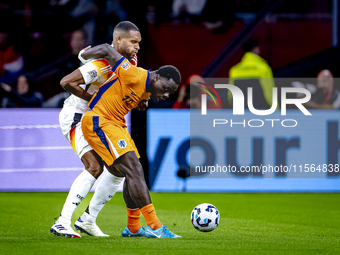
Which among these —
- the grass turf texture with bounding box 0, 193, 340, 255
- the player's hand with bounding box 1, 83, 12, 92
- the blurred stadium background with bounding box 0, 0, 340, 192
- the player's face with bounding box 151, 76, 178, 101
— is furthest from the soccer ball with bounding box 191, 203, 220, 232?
the player's hand with bounding box 1, 83, 12, 92

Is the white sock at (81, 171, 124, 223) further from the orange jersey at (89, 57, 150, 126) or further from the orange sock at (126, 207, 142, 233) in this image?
the orange jersey at (89, 57, 150, 126)

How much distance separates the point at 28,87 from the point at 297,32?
578cm

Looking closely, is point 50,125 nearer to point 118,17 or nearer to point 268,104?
point 118,17

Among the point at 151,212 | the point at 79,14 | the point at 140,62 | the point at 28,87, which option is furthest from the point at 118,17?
the point at 151,212

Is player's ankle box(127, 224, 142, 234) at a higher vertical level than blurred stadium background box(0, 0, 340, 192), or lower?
lower

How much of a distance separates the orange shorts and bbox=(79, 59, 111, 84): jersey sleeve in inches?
12.6

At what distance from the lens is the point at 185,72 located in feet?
37.3

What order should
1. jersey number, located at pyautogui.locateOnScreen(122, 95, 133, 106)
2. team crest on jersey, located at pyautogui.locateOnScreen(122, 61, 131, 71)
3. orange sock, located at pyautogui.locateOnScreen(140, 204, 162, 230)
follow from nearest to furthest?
orange sock, located at pyautogui.locateOnScreen(140, 204, 162, 230)
team crest on jersey, located at pyautogui.locateOnScreen(122, 61, 131, 71)
jersey number, located at pyautogui.locateOnScreen(122, 95, 133, 106)

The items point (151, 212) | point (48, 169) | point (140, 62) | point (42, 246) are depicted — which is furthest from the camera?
point (140, 62)

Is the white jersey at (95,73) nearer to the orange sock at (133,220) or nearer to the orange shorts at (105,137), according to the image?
the orange shorts at (105,137)

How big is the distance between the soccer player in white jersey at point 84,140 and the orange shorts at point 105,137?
0.29m

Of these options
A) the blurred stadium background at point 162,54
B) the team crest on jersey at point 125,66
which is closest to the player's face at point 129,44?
the team crest on jersey at point 125,66

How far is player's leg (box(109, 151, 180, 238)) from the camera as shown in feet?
15.3

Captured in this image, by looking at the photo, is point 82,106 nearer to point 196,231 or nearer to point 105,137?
point 105,137
